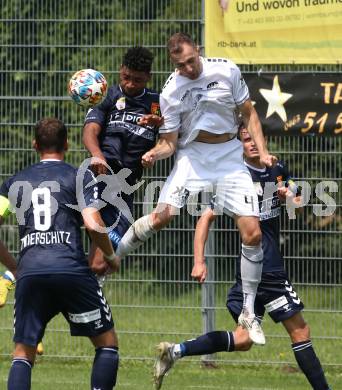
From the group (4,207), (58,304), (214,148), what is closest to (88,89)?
(214,148)

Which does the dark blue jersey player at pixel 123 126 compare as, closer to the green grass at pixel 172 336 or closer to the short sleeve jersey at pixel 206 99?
the short sleeve jersey at pixel 206 99

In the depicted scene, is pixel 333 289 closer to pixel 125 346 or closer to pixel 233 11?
pixel 125 346

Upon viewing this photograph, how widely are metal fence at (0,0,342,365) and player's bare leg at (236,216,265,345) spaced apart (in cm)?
251

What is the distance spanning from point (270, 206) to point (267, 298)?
0.77 metres

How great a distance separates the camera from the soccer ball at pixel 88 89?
9133mm

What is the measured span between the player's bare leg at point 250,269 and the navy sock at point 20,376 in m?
A: 2.06

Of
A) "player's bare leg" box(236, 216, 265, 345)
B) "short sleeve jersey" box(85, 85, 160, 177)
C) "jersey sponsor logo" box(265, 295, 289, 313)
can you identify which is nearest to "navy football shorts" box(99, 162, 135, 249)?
"short sleeve jersey" box(85, 85, 160, 177)

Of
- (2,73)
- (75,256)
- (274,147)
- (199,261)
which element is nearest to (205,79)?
(199,261)

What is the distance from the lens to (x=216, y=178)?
28.0 ft

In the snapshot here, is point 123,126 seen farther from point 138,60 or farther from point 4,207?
point 4,207

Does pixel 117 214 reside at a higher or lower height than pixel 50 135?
lower

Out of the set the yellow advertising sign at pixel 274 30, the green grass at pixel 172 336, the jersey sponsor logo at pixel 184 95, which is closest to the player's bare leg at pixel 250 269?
the jersey sponsor logo at pixel 184 95

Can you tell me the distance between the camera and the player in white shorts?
8.48 m

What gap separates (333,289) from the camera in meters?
11.1
